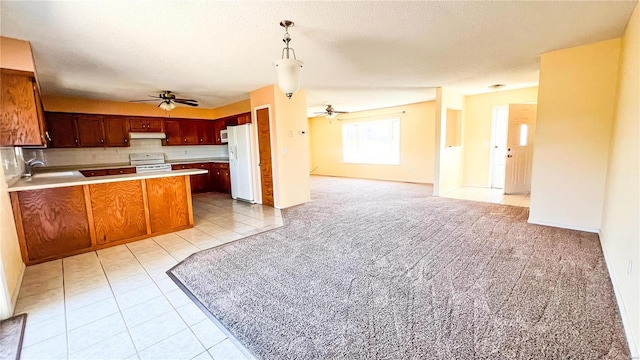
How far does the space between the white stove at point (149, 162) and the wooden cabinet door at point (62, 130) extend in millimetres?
1117

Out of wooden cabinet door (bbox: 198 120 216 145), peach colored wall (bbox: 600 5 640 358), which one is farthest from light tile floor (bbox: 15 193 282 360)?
wooden cabinet door (bbox: 198 120 216 145)

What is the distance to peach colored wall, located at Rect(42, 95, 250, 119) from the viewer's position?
549cm

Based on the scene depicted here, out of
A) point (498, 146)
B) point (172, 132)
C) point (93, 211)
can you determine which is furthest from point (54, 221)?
point (498, 146)

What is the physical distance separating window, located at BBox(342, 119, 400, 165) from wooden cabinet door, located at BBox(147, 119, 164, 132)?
18.5 feet

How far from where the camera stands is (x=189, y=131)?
7.21 meters

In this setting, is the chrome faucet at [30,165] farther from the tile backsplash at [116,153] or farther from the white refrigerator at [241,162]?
the white refrigerator at [241,162]

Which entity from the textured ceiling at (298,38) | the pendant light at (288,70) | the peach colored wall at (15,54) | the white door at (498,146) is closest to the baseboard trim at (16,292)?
the peach colored wall at (15,54)

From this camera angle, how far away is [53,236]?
306 cm

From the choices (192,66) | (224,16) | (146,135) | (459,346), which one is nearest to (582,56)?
(459,346)

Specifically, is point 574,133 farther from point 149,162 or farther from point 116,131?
point 116,131

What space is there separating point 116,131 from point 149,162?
3.18 feet

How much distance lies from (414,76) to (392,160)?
411cm

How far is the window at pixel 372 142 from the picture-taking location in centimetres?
834

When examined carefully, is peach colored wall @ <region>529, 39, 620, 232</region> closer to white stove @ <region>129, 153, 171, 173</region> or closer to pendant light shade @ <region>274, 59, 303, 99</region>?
pendant light shade @ <region>274, 59, 303, 99</region>
